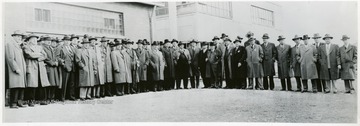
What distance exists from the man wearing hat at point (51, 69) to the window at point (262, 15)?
2.34m

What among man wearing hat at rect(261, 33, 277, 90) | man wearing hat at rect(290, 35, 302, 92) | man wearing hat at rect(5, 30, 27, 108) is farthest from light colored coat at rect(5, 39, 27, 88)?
man wearing hat at rect(290, 35, 302, 92)

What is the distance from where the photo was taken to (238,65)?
5.46 m

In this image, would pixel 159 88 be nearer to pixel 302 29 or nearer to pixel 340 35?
pixel 302 29

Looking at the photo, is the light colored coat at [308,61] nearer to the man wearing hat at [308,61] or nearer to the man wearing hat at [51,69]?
the man wearing hat at [308,61]

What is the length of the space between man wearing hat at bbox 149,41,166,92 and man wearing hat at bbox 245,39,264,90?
119cm

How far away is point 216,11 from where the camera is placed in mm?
4707

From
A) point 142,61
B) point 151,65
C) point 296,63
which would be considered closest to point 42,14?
point 142,61

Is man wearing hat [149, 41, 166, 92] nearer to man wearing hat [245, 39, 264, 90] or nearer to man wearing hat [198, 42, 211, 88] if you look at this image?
man wearing hat [198, 42, 211, 88]

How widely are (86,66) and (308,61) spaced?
2701 mm

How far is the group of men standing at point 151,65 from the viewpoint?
440 centimetres

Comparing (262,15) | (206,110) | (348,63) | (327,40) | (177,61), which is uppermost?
(262,15)

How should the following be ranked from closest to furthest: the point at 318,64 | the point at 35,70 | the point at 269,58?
1. the point at 35,70
2. the point at 318,64
3. the point at 269,58

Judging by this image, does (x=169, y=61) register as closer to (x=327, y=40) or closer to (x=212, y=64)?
(x=212, y=64)

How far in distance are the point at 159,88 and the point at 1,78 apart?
214cm
